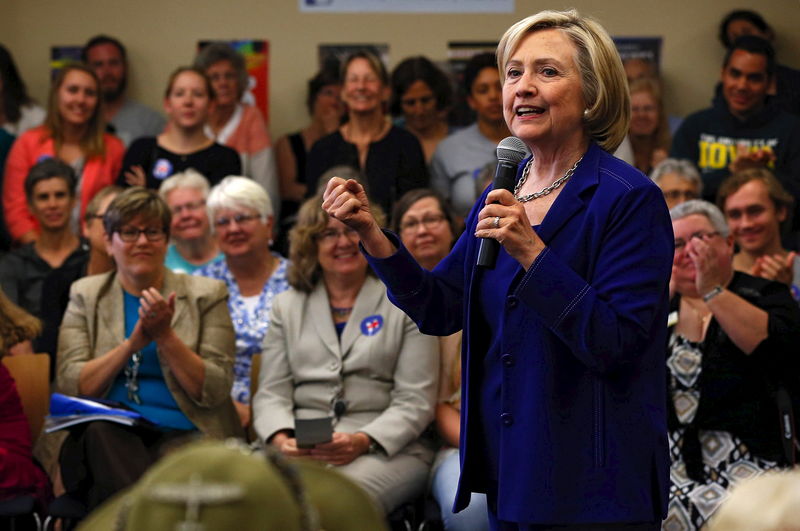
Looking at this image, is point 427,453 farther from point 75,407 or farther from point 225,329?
point 75,407

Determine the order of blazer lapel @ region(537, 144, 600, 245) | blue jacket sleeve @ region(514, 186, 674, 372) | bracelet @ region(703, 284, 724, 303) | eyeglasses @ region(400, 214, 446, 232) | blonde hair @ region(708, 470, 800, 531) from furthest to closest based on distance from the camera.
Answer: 1. eyeglasses @ region(400, 214, 446, 232)
2. bracelet @ region(703, 284, 724, 303)
3. blazer lapel @ region(537, 144, 600, 245)
4. blue jacket sleeve @ region(514, 186, 674, 372)
5. blonde hair @ region(708, 470, 800, 531)

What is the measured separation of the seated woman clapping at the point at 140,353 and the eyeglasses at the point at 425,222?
2.89 ft

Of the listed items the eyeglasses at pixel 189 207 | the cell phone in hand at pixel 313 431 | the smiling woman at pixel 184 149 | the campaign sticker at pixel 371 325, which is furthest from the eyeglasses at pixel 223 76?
the cell phone in hand at pixel 313 431

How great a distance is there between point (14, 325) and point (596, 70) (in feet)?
9.35

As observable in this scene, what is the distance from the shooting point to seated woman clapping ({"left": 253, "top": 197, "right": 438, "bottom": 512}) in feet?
13.1

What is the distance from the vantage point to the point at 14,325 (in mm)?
4246

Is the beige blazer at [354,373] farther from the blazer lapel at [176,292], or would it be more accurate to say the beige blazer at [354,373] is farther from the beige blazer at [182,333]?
the blazer lapel at [176,292]

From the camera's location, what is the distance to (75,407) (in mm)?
3881

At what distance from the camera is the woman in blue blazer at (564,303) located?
1944mm

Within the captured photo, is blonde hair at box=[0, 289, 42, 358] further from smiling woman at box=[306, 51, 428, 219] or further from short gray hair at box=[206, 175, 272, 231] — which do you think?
smiling woman at box=[306, 51, 428, 219]

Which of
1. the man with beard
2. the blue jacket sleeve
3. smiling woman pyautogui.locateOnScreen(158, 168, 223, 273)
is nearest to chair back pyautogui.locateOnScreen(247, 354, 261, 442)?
smiling woman pyautogui.locateOnScreen(158, 168, 223, 273)

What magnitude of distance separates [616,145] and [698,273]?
170cm

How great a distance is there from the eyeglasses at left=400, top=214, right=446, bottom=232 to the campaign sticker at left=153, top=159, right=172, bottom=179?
1596 mm

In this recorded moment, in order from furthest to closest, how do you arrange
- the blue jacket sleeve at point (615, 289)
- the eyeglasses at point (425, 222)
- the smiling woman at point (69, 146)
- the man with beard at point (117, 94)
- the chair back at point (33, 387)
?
the man with beard at point (117, 94) < the smiling woman at point (69, 146) < the eyeglasses at point (425, 222) < the chair back at point (33, 387) < the blue jacket sleeve at point (615, 289)
